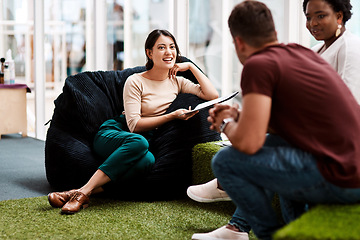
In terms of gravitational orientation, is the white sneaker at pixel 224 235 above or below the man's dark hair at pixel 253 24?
below

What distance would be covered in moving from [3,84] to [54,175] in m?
2.92

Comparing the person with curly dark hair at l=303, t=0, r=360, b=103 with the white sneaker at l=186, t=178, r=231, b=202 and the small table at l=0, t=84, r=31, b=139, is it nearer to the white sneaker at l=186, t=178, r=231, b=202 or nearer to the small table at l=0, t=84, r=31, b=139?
the white sneaker at l=186, t=178, r=231, b=202

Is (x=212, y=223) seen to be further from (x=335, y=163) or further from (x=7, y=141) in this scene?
(x=7, y=141)

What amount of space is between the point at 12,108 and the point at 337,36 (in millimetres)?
4552

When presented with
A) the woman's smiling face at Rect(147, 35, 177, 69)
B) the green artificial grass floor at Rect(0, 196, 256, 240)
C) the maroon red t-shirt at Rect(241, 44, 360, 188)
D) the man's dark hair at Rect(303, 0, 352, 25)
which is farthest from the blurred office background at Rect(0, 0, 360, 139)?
the maroon red t-shirt at Rect(241, 44, 360, 188)

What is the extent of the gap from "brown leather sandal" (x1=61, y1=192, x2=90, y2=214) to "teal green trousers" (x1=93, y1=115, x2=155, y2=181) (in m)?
0.18

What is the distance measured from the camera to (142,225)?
2635 millimetres

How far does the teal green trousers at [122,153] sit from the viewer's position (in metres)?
2.92

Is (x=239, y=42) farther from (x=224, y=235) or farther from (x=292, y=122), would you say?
(x=224, y=235)

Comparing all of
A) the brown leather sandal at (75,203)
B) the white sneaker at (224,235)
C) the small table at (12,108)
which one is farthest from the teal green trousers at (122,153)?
the small table at (12,108)

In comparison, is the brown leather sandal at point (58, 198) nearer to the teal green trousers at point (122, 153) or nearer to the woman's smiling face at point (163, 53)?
the teal green trousers at point (122, 153)

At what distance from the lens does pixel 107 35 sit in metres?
5.58

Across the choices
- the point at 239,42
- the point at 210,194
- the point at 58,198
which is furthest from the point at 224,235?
the point at 58,198

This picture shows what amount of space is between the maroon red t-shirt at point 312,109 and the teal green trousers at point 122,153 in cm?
138
